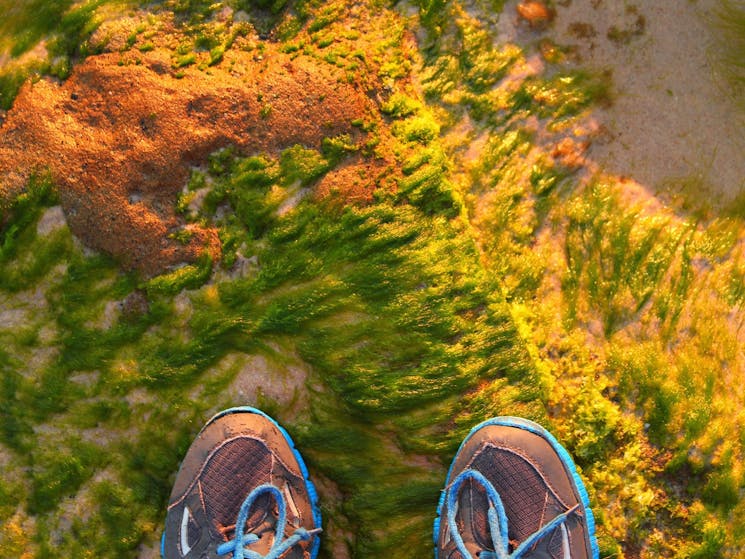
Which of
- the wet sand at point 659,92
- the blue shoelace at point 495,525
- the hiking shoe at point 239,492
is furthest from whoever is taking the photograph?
the wet sand at point 659,92

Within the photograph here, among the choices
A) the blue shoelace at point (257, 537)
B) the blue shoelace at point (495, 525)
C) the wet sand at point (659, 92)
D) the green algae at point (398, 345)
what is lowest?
the blue shoelace at point (257, 537)

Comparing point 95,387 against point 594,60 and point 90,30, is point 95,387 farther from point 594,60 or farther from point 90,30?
point 594,60

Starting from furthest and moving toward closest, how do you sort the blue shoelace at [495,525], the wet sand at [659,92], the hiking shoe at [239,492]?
1. the wet sand at [659,92]
2. the hiking shoe at [239,492]
3. the blue shoelace at [495,525]

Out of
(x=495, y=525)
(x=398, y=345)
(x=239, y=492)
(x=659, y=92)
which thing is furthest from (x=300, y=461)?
(x=659, y=92)

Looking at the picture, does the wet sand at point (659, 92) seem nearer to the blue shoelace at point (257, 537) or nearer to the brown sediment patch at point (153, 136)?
the brown sediment patch at point (153, 136)

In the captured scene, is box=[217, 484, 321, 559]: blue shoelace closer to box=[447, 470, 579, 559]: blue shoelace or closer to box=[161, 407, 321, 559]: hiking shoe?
box=[161, 407, 321, 559]: hiking shoe

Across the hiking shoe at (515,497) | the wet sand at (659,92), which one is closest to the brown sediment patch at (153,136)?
the wet sand at (659,92)
